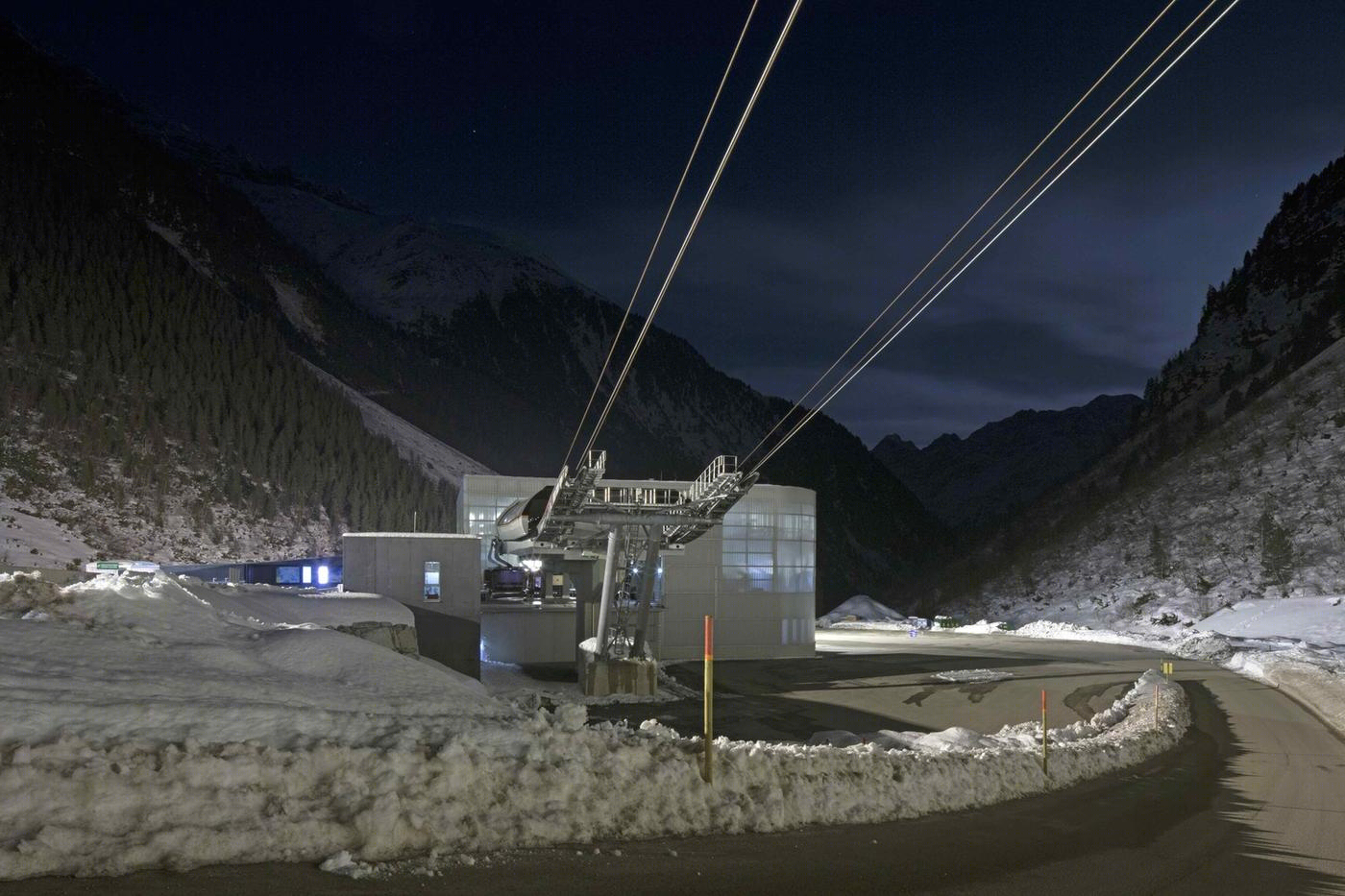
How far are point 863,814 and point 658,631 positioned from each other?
114 feet

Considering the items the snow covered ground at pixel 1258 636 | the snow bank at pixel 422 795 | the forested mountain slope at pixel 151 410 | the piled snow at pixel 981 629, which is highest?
the forested mountain slope at pixel 151 410

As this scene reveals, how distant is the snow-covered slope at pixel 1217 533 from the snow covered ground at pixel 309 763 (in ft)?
231

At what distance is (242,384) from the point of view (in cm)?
10394

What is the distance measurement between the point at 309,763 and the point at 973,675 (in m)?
36.4

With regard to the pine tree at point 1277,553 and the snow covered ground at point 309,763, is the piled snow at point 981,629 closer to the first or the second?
the pine tree at point 1277,553

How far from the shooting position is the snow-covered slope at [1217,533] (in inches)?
3059

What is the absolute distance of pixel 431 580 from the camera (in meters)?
35.8

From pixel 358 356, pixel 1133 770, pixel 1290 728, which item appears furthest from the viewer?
pixel 358 356

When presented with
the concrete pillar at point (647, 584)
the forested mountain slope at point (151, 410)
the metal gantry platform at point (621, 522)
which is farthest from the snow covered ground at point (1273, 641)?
the forested mountain slope at point (151, 410)


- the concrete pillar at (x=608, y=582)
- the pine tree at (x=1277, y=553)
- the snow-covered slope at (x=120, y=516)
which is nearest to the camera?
the concrete pillar at (x=608, y=582)

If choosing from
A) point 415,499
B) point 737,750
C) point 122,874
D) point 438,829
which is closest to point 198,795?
point 122,874

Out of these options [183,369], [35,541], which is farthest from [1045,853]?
[183,369]

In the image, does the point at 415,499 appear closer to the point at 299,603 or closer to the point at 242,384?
the point at 242,384

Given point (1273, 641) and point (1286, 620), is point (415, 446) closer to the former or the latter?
point (1286, 620)
